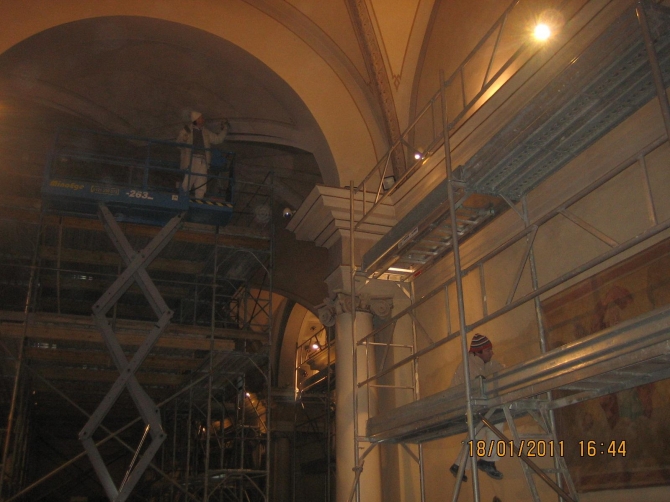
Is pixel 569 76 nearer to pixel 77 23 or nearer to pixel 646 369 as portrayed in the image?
pixel 646 369

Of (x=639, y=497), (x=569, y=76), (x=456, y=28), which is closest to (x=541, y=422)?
(x=639, y=497)

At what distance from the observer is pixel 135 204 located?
29.9 ft

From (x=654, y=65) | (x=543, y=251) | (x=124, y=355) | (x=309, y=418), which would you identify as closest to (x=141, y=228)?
(x=124, y=355)

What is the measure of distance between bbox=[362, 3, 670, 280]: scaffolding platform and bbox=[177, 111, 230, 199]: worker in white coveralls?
398 cm

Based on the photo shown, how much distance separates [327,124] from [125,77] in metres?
3.45

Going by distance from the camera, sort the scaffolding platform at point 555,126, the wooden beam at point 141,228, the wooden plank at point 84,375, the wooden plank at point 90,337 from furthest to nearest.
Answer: the wooden plank at point 84,375 → the wooden beam at point 141,228 → the wooden plank at point 90,337 → the scaffolding platform at point 555,126

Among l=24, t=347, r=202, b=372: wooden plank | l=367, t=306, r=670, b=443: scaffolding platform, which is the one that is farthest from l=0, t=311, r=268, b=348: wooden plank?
l=367, t=306, r=670, b=443: scaffolding platform

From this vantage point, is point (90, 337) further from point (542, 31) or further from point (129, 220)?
point (542, 31)

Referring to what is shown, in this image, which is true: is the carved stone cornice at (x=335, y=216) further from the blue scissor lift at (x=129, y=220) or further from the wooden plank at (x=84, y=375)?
the wooden plank at (x=84, y=375)

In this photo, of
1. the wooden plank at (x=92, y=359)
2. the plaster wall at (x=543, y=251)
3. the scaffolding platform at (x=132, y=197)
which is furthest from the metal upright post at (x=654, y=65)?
the wooden plank at (x=92, y=359)

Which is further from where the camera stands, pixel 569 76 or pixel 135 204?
pixel 135 204

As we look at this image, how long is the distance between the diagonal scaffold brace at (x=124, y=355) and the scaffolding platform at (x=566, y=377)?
3440 mm

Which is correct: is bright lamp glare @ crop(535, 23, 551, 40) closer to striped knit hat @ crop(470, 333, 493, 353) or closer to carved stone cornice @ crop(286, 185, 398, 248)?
striped knit hat @ crop(470, 333, 493, 353)

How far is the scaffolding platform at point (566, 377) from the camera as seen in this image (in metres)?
3.47
